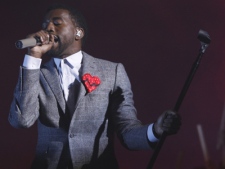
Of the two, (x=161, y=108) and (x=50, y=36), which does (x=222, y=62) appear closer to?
(x=161, y=108)

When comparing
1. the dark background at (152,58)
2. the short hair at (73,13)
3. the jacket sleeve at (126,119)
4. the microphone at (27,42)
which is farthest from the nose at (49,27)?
the dark background at (152,58)

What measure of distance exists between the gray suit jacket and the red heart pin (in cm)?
2

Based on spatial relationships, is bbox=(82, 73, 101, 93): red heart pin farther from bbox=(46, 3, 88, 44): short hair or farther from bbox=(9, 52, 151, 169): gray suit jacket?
bbox=(46, 3, 88, 44): short hair

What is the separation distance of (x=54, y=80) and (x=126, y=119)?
0.35m

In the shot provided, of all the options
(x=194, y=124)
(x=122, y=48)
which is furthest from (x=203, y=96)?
(x=122, y=48)

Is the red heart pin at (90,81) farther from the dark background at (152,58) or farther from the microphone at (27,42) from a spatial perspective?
the dark background at (152,58)

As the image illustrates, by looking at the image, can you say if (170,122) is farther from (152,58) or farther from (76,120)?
(152,58)

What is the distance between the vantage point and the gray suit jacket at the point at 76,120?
1755mm

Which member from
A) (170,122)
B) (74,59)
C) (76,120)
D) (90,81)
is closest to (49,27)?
(74,59)

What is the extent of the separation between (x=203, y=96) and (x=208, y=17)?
0.45 meters

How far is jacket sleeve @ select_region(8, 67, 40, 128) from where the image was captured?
1.74 m

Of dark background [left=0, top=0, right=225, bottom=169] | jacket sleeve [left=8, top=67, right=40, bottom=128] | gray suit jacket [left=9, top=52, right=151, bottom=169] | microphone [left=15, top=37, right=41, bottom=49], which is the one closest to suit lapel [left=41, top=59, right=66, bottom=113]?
gray suit jacket [left=9, top=52, right=151, bottom=169]

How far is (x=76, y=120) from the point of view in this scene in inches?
71.4

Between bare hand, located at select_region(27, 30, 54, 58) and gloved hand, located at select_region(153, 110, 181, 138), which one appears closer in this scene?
gloved hand, located at select_region(153, 110, 181, 138)
